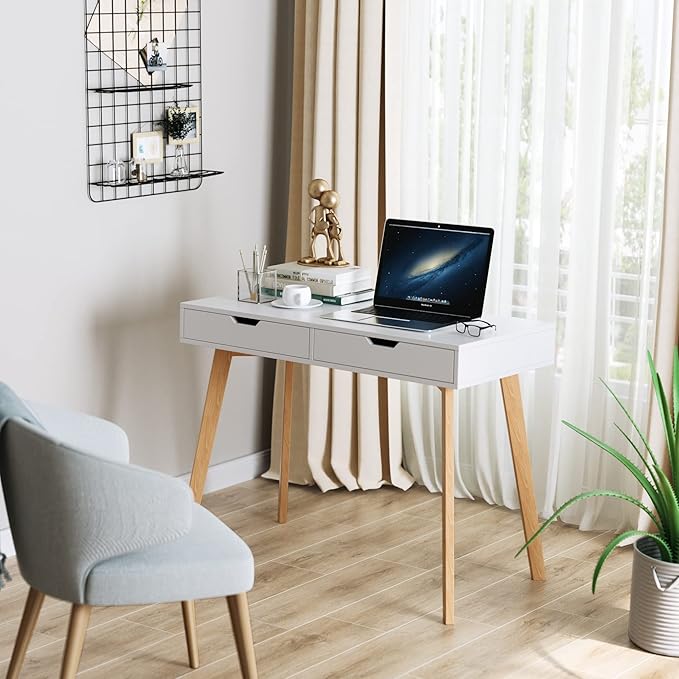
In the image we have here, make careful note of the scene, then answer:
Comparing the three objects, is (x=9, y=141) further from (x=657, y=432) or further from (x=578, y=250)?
(x=657, y=432)

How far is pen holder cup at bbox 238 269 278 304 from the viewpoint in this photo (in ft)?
11.7

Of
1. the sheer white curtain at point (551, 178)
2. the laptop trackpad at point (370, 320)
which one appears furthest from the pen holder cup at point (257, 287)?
the sheer white curtain at point (551, 178)

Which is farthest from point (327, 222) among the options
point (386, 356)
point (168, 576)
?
point (168, 576)

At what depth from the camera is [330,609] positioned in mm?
3215

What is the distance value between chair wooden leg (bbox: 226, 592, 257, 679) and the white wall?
137cm

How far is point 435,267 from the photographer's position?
3400 mm

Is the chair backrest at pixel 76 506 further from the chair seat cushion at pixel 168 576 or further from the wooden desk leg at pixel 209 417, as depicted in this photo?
the wooden desk leg at pixel 209 417

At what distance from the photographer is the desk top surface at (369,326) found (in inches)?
123

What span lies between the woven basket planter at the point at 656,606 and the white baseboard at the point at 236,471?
1.63 metres

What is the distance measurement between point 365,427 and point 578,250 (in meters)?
0.95

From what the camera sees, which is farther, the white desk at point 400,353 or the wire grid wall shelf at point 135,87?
the wire grid wall shelf at point 135,87

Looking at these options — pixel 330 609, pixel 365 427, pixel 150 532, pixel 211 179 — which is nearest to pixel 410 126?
pixel 211 179

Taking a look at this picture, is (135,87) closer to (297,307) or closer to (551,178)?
(297,307)

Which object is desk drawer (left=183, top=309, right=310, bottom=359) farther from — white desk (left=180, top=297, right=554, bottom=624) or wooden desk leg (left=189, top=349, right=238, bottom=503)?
wooden desk leg (left=189, top=349, right=238, bottom=503)
